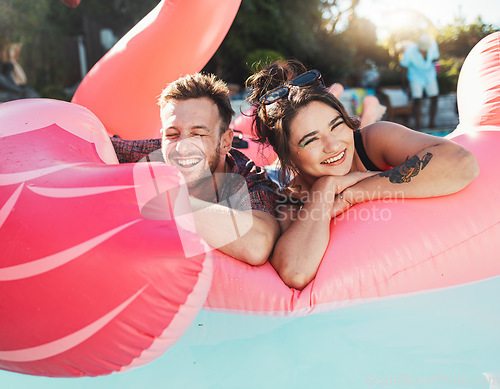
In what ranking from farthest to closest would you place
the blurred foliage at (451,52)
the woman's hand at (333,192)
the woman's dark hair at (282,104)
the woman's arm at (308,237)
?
the blurred foliage at (451,52) → the woman's dark hair at (282,104) → the woman's hand at (333,192) → the woman's arm at (308,237)

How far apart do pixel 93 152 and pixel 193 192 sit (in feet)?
1.47

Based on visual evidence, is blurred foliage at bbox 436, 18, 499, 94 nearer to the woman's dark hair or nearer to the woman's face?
the woman's dark hair

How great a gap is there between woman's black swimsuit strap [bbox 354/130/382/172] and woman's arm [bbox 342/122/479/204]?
0.46 ft

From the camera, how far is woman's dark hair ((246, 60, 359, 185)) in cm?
168

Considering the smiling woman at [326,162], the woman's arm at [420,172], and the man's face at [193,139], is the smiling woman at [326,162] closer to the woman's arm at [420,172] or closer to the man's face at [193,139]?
the woman's arm at [420,172]

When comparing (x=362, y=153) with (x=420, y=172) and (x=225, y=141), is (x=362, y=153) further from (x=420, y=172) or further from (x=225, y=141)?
(x=225, y=141)

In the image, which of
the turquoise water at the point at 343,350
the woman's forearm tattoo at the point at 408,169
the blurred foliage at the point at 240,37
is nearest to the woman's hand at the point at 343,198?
the woman's forearm tattoo at the point at 408,169

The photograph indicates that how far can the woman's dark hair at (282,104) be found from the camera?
168cm

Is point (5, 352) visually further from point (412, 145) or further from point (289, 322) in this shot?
point (412, 145)

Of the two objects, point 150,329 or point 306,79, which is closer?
point 150,329

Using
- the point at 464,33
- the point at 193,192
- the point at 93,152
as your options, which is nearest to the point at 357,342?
the point at 193,192

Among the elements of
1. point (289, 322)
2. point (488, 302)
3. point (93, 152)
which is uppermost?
point (93, 152)

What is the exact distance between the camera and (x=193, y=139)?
175cm

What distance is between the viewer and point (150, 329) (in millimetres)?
985
